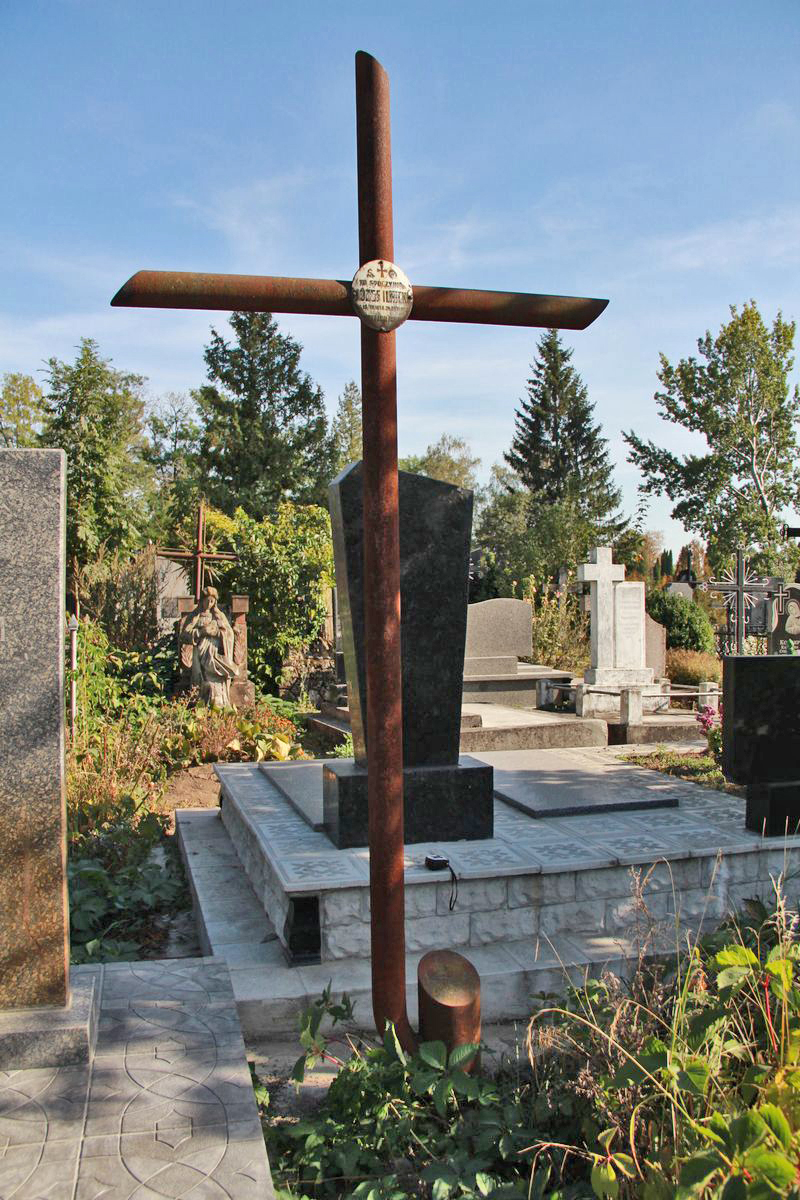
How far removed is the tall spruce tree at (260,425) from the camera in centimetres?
3053

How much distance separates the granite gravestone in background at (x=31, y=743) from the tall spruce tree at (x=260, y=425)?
27.0 metres

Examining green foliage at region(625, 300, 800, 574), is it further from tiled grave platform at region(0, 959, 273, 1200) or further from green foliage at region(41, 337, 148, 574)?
tiled grave platform at region(0, 959, 273, 1200)

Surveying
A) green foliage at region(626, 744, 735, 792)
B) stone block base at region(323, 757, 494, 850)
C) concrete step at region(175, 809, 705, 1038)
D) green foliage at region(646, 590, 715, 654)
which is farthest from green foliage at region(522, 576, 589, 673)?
Result: concrete step at region(175, 809, 705, 1038)

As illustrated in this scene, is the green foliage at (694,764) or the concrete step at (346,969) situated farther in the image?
the green foliage at (694,764)

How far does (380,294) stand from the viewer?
292 cm

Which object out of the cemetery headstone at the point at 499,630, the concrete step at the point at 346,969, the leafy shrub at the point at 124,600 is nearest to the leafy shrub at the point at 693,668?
the cemetery headstone at the point at 499,630

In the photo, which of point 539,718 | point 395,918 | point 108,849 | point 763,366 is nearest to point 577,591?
point 763,366

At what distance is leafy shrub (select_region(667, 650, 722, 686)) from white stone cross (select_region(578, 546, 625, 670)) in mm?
4198

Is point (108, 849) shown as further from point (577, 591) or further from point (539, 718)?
point (577, 591)

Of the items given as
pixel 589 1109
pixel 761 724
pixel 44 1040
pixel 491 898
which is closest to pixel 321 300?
pixel 44 1040

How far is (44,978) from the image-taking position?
287 cm

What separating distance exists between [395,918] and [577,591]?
21.9 metres

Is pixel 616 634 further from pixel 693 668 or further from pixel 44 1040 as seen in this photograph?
pixel 44 1040

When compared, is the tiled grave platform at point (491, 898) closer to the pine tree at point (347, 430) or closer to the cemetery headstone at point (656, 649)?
the cemetery headstone at point (656, 649)
